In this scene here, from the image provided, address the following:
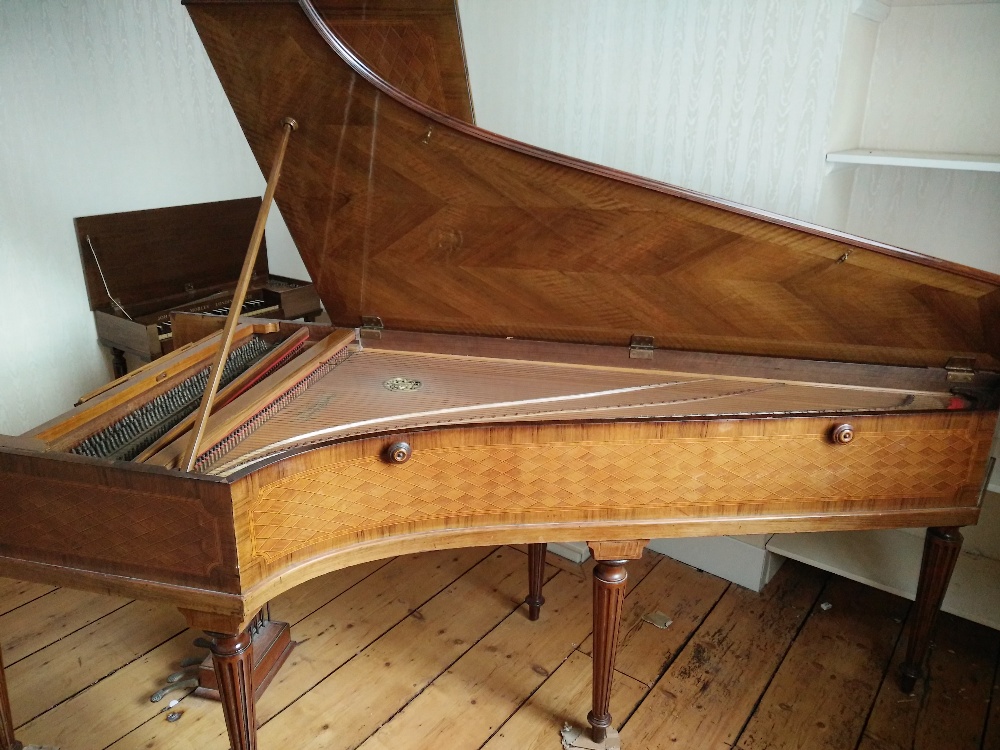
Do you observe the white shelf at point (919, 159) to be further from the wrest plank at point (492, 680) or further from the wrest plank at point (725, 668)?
the wrest plank at point (492, 680)

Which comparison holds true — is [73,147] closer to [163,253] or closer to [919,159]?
[163,253]

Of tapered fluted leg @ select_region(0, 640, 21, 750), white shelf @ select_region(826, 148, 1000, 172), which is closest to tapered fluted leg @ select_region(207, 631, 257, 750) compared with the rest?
tapered fluted leg @ select_region(0, 640, 21, 750)

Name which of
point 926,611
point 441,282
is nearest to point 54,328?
point 441,282

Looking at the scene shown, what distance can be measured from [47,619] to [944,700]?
2513mm

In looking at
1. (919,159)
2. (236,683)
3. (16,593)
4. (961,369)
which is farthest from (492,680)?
(919,159)

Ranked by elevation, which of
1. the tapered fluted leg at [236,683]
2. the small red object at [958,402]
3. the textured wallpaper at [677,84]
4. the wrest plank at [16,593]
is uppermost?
the textured wallpaper at [677,84]

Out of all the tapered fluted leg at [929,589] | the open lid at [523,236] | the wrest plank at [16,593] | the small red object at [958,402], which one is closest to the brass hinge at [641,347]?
the open lid at [523,236]

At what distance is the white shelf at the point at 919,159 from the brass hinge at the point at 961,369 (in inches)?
19.5

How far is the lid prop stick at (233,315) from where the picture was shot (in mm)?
1287

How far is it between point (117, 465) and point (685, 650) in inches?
64.5

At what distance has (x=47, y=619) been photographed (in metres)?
2.26

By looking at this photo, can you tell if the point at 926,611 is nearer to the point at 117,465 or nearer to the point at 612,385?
the point at 612,385

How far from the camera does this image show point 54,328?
2.96 m

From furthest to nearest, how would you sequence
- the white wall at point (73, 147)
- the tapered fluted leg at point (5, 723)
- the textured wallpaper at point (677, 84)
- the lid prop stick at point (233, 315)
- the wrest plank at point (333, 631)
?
1. the white wall at point (73, 147)
2. the textured wallpaper at point (677, 84)
3. the wrest plank at point (333, 631)
4. the tapered fluted leg at point (5, 723)
5. the lid prop stick at point (233, 315)
